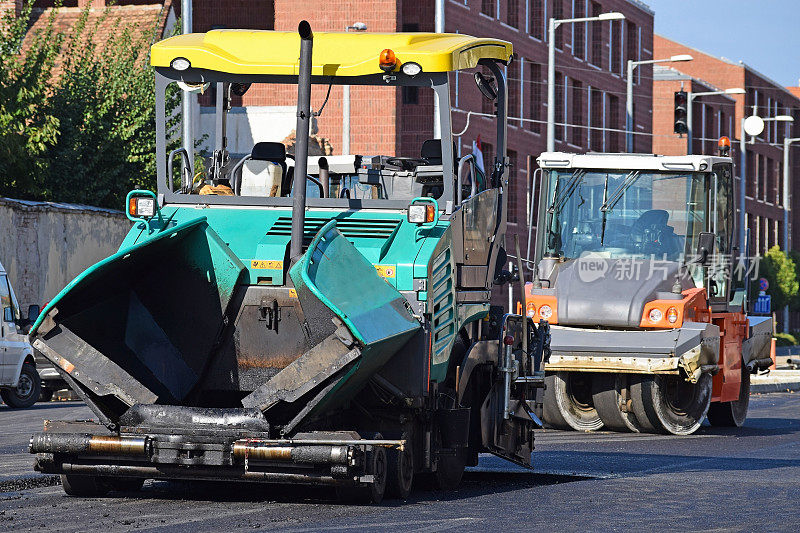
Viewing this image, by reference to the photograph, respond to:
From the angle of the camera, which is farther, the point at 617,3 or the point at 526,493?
the point at 617,3

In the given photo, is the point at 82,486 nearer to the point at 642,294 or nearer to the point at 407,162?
the point at 407,162

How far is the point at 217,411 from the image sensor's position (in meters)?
9.96

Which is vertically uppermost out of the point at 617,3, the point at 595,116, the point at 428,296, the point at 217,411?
the point at 617,3

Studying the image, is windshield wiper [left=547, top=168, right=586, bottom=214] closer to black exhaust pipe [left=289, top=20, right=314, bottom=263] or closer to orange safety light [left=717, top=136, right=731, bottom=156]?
orange safety light [left=717, top=136, right=731, bottom=156]

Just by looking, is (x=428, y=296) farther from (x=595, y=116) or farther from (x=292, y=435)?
(x=595, y=116)

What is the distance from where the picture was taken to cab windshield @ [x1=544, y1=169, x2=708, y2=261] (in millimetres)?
19859

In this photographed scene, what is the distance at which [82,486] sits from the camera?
10.6 metres

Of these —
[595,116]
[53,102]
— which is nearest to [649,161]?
[53,102]

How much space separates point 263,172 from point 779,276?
58992mm

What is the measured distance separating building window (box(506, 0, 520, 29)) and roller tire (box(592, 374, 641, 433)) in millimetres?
33756

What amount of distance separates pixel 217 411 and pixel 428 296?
1.57 metres

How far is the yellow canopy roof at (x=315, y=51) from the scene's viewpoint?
1127 centimetres

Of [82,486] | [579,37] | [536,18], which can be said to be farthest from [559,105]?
[82,486]

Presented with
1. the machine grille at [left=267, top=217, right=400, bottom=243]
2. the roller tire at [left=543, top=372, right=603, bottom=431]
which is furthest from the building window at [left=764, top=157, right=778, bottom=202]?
the machine grille at [left=267, top=217, right=400, bottom=243]
